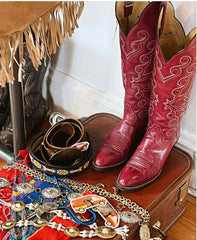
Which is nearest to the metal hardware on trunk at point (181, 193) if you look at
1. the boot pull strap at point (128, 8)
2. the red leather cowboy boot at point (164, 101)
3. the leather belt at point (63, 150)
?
the red leather cowboy boot at point (164, 101)

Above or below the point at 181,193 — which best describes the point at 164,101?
above

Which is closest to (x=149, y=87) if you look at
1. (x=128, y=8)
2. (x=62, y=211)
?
(x=128, y=8)

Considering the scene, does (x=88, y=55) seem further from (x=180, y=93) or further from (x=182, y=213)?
(x=182, y=213)

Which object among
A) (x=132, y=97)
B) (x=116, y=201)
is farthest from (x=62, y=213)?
(x=132, y=97)

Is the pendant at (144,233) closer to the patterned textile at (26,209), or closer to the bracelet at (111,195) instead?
the bracelet at (111,195)

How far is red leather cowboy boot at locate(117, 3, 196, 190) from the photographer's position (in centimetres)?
109

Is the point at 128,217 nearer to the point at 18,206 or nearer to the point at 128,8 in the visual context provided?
the point at 18,206

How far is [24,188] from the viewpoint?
1151 mm

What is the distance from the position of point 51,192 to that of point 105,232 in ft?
0.69

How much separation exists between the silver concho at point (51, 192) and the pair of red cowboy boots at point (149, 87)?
170 millimetres

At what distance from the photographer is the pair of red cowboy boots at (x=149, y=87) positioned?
1.11 meters

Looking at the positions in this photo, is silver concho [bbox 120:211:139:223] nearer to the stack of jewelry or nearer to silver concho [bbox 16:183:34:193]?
the stack of jewelry

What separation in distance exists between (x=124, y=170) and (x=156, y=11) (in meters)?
0.49

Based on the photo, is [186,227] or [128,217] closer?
[128,217]
